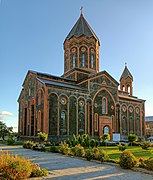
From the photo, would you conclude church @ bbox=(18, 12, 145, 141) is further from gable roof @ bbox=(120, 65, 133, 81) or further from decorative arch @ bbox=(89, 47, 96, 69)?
gable roof @ bbox=(120, 65, 133, 81)

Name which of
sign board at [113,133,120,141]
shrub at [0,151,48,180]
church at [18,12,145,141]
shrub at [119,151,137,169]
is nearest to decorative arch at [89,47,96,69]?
church at [18,12,145,141]

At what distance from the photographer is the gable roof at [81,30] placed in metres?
34.5

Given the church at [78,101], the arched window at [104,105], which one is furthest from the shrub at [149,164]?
the arched window at [104,105]

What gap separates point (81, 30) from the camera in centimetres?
3491

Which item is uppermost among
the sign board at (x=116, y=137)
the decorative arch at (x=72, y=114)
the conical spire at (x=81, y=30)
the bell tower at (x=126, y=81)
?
the conical spire at (x=81, y=30)

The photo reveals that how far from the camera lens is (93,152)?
12273 millimetres

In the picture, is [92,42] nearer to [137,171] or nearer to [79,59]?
[79,59]

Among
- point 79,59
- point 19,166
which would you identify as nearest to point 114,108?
point 79,59

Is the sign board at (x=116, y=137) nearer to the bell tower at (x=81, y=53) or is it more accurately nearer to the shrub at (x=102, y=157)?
the bell tower at (x=81, y=53)

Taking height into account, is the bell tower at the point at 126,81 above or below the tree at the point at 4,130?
above

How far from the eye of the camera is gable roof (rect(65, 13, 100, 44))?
3451 centimetres

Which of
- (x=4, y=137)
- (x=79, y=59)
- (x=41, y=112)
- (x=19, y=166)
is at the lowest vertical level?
(x=4, y=137)

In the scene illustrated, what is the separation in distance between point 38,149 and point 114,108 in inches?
740

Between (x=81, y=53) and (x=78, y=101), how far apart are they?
9.53m
